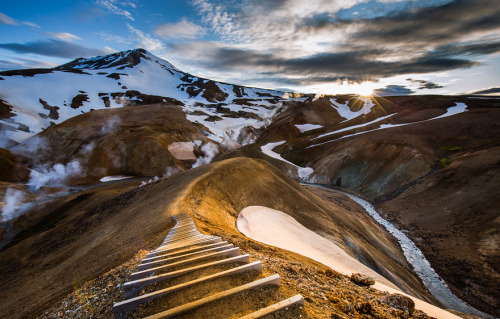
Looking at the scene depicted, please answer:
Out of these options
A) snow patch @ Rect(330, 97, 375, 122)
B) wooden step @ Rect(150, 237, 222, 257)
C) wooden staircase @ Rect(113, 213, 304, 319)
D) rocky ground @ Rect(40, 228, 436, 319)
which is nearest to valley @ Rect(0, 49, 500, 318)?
rocky ground @ Rect(40, 228, 436, 319)

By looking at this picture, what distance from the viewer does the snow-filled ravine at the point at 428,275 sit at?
17.2 m

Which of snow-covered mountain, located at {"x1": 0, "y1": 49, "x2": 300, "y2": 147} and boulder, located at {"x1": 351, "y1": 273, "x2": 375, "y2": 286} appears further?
snow-covered mountain, located at {"x1": 0, "y1": 49, "x2": 300, "y2": 147}

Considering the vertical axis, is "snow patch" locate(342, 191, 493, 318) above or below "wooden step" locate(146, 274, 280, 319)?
below

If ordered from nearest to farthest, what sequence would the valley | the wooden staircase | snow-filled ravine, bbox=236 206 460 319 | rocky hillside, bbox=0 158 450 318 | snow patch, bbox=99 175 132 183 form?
the wooden staircase → rocky hillside, bbox=0 158 450 318 → the valley → snow-filled ravine, bbox=236 206 460 319 → snow patch, bbox=99 175 132 183

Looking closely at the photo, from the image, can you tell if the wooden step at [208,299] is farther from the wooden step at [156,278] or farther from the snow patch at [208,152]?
the snow patch at [208,152]

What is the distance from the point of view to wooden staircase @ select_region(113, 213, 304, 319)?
378cm

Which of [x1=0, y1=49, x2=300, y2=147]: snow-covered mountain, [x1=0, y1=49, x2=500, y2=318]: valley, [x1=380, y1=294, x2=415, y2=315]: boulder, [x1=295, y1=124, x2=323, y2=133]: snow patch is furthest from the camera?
[x1=295, y1=124, x2=323, y2=133]: snow patch

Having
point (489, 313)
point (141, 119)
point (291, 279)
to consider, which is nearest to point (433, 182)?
point (489, 313)

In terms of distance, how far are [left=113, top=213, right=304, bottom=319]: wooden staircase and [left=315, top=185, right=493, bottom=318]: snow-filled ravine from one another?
21324 mm

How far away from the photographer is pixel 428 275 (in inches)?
816

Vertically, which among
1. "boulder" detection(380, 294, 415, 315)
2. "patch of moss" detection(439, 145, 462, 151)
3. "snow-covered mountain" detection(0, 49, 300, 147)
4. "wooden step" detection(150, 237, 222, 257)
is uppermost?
"snow-covered mountain" detection(0, 49, 300, 147)

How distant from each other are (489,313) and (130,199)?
3237 cm

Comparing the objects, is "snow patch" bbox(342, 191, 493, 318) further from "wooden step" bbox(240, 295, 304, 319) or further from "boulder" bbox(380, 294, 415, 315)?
"wooden step" bbox(240, 295, 304, 319)

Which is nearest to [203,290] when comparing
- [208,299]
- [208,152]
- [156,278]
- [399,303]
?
[208,299]
